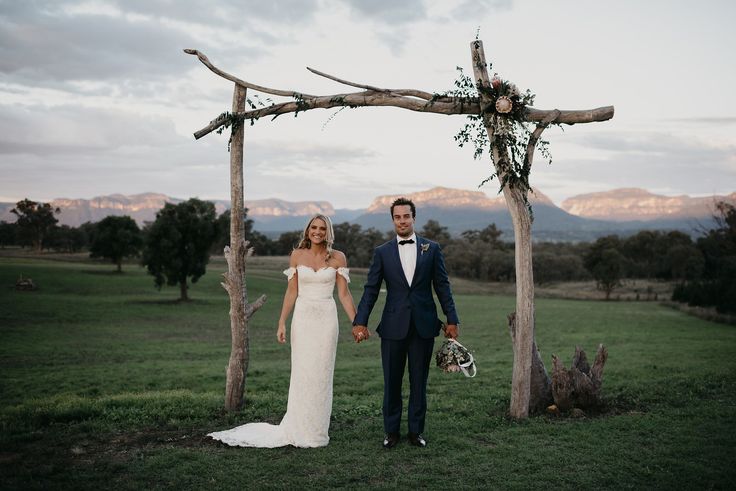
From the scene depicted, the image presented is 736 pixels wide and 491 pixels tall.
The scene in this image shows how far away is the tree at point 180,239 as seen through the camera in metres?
36.6

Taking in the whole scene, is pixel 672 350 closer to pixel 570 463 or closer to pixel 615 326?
pixel 615 326

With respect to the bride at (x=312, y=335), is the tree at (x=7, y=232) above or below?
above

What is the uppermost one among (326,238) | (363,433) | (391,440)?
(326,238)

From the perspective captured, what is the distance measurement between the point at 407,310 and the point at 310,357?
1411 mm

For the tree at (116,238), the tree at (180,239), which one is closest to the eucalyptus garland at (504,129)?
the tree at (180,239)

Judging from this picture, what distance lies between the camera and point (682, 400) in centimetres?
846

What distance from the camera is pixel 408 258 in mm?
6449

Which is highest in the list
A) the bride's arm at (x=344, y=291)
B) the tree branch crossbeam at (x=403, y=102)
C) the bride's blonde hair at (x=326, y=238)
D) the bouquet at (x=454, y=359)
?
the tree branch crossbeam at (x=403, y=102)

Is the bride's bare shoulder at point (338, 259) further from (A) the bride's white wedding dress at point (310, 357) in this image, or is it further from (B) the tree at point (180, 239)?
(B) the tree at point (180, 239)

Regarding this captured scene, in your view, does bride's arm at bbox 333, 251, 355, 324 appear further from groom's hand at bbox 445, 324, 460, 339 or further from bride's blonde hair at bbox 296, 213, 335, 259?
groom's hand at bbox 445, 324, 460, 339

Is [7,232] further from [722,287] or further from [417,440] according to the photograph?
[417,440]

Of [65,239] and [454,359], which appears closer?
[454,359]

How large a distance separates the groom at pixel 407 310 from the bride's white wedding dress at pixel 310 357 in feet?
1.99

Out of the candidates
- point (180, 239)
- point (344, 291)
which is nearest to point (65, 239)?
point (180, 239)
